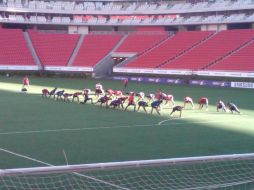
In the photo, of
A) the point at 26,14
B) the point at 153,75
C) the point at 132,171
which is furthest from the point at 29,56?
the point at 132,171

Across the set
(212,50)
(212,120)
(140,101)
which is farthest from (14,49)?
(212,120)

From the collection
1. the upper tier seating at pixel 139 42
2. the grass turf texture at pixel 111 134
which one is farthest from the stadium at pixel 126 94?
the upper tier seating at pixel 139 42

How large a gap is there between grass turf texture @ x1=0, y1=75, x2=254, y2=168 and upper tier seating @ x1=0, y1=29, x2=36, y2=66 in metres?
35.2

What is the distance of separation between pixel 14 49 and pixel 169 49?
21.8 m

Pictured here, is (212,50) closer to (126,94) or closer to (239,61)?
(239,61)

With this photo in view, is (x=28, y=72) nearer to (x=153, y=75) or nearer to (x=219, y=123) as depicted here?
(x=153, y=75)

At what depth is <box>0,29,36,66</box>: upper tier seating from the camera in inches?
2479

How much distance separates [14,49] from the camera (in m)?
66.0

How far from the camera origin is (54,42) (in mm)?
69688

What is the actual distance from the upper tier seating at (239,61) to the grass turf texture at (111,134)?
23.6 metres

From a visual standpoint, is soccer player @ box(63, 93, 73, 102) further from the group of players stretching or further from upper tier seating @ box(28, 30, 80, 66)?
upper tier seating @ box(28, 30, 80, 66)

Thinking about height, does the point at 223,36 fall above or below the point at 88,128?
above

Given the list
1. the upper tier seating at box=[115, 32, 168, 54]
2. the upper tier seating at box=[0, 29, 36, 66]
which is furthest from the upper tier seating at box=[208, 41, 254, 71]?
the upper tier seating at box=[0, 29, 36, 66]

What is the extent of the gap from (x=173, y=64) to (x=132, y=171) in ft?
156
